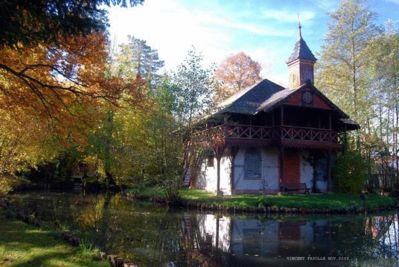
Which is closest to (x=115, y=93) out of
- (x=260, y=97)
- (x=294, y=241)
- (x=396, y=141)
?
(x=294, y=241)

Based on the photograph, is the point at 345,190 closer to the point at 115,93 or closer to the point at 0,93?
the point at 115,93

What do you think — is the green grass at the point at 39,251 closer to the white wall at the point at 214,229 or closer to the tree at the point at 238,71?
the white wall at the point at 214,229

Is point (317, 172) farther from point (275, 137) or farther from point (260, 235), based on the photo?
→ point (260, 235)

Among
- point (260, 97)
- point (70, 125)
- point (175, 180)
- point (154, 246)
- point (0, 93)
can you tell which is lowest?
point (154, 246)

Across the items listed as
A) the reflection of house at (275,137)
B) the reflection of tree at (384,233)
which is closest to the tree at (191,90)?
the reflection of house at (275,137)

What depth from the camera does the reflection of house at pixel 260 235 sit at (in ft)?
33.7

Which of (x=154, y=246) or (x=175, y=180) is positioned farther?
(x=175, y=180)

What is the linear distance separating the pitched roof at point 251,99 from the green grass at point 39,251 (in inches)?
556

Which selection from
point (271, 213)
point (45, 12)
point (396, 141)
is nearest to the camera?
point (45, 12)

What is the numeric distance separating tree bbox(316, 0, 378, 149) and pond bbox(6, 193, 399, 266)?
42.0 feet

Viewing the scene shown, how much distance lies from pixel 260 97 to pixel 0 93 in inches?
688

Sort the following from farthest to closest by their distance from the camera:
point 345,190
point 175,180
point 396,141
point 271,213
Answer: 1. point 396,141
2. point 345,190
3. point 175,180
4. point 271,213

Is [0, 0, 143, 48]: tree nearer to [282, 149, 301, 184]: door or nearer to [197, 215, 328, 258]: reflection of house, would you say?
[197, 215, 328, 258]: reflection of house

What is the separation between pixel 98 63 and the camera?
10.3 metres
